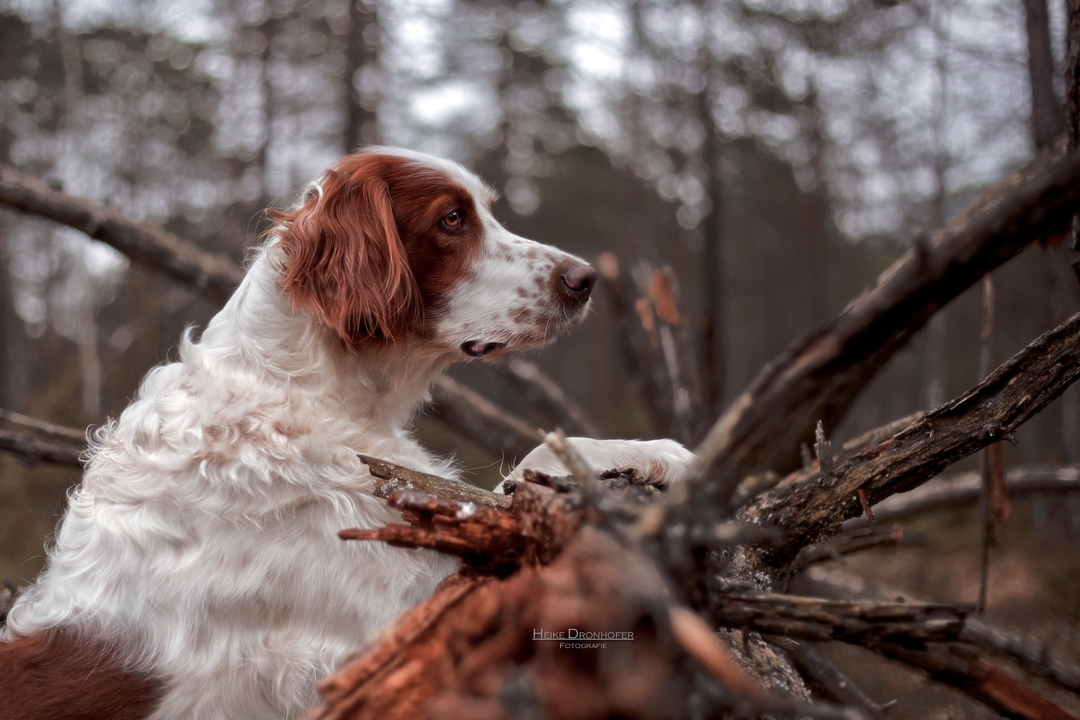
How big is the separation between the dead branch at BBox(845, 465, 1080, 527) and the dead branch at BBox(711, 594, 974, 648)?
3.69 m

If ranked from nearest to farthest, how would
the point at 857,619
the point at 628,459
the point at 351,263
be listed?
the point at 857,619, the point at 628,459, the point at 351,263

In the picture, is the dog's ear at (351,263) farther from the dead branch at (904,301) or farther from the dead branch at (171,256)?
the dead branch at (171,256)

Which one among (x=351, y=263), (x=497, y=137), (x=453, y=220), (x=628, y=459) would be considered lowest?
(x=628, y=459)

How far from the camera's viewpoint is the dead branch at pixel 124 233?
467 cm

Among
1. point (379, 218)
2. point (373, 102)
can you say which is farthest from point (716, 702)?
point (373, 102)

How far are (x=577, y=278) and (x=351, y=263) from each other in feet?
2.97

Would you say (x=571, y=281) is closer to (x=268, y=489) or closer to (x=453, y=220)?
(x=453, y=220)

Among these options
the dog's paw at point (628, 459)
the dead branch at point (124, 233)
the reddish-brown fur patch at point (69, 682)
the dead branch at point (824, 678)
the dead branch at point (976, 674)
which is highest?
the dead branch at point (124, 233)

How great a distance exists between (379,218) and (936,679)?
7.07 ft

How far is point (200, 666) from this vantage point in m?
1.95

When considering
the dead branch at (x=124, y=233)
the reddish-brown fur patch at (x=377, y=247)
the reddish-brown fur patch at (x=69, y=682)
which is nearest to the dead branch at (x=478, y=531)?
the reddish-brown fur patch at (x=69, y=682)

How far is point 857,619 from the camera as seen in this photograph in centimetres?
126

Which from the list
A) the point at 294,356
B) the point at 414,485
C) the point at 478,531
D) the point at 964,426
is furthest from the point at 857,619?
the point at 294,356

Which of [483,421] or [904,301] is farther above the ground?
[904,301]
